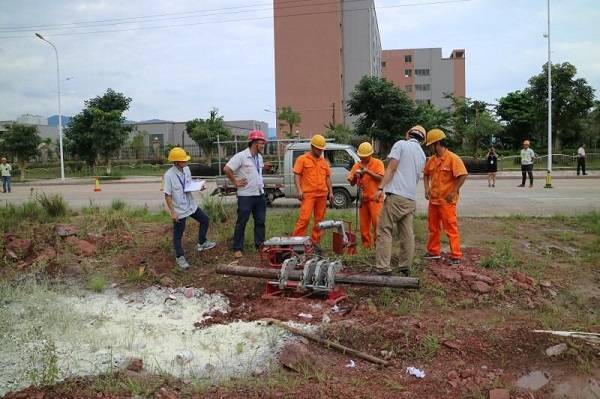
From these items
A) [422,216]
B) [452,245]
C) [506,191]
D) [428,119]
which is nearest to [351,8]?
[428,119]

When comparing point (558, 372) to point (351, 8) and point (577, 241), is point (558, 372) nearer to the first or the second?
point (577, 241)

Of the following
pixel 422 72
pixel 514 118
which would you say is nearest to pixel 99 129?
pixel 514 118

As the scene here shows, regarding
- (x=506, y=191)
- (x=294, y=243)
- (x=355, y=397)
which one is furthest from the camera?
(x=506, y=191)

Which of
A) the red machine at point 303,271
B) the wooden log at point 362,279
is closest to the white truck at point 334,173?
the red machine at point 303,271

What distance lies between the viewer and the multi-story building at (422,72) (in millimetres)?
83375

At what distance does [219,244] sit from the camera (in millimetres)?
7320

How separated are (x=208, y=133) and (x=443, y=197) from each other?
104 ft

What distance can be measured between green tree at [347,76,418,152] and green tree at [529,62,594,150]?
862 cm

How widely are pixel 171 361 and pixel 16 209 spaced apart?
716 cm

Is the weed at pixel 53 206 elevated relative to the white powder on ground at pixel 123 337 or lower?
elevated

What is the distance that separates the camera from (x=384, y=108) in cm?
3269

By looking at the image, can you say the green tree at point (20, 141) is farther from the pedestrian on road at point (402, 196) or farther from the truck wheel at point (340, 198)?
the pedestrian on road at point (402, 196)

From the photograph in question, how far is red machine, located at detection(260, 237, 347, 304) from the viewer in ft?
16.6

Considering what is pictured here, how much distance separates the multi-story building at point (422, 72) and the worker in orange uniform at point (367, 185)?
78.8 meters
